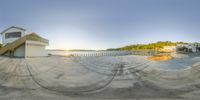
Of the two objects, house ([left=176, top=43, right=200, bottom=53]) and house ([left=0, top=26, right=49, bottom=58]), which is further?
house ([left=0, top=26, right=49, bottom=58])

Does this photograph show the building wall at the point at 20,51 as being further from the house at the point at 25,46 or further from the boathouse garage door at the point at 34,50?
the boathouse garage door at the point at 34,50

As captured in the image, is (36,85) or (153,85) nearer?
(153,85)

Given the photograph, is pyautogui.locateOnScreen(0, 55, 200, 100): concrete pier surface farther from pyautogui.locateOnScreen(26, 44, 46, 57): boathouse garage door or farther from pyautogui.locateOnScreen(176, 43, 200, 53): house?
pyautogui.locateOnScreen(26, 44, 46, 57): boathouse garage door

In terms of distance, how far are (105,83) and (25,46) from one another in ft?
39.3

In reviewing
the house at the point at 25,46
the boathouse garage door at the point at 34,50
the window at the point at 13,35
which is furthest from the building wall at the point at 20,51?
the window at the point at 13,35

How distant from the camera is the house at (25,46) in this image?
17230mm

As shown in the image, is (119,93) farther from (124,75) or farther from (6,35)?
(6,35)

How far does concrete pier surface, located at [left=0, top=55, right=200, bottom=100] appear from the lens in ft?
22.6

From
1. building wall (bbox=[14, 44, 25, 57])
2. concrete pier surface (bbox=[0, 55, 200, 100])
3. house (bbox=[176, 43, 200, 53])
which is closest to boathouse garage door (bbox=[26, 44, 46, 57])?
building wall (bbox=[14, 44, 25, 57])

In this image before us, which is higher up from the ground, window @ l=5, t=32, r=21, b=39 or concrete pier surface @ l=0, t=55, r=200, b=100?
window @ l=5, t=32, r=21, b=39

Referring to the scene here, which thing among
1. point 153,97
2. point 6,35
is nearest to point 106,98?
point 153,97

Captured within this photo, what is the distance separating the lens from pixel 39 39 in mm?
19484

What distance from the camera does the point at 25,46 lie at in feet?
56.4

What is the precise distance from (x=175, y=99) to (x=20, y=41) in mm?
15609
